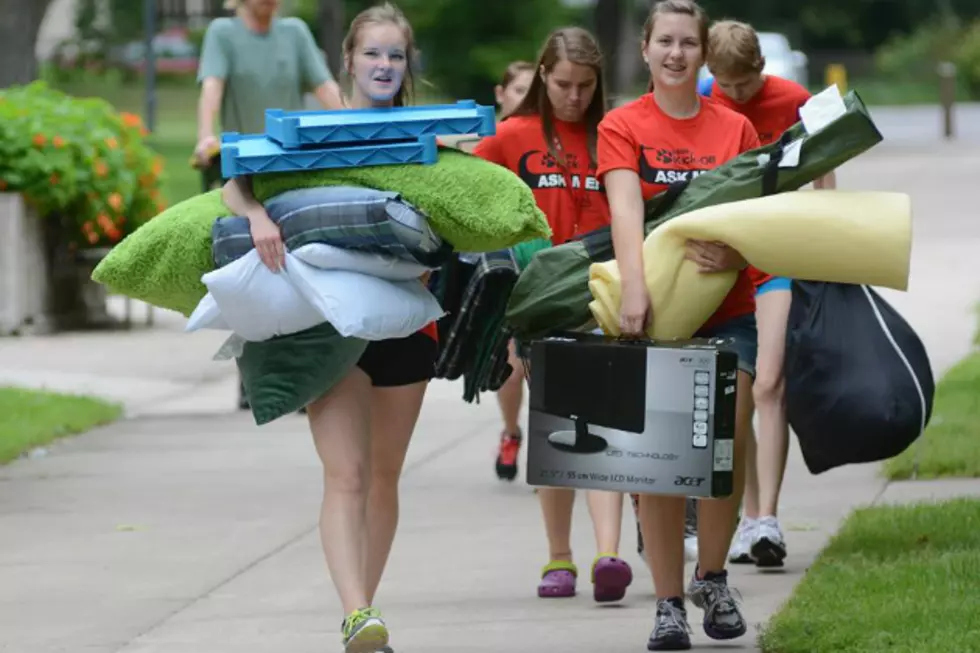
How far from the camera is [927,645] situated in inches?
216

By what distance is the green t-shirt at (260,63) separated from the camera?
33.7 feet

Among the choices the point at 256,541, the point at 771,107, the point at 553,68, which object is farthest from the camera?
the point at 256,541

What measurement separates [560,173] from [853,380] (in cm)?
122

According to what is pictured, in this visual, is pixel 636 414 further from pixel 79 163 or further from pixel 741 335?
pixel 79 163

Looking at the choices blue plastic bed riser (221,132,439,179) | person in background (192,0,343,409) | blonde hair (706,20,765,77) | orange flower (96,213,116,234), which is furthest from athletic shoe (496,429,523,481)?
orange flower (96,213,116,234)

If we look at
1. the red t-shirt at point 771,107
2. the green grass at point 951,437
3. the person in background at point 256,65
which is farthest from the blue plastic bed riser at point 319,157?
the person in background at point 256,65

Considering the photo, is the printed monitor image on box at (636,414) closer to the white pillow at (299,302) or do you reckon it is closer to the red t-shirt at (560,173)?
the white pillow at (299,302)

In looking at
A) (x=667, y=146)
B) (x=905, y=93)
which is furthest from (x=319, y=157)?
(x=905, y=93)

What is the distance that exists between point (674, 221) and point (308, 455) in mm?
4719

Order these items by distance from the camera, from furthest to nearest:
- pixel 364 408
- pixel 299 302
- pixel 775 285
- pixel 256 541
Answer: pixel 256 541
pixel 775 285
pixel 364 408
pixel 299 302

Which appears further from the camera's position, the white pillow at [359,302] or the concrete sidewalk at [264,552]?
the concrete sidewalk at [264,552]

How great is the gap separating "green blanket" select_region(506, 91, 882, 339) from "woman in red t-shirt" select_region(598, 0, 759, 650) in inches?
4.5

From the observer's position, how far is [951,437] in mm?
9469

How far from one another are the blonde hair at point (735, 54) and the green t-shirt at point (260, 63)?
3.48 metres
